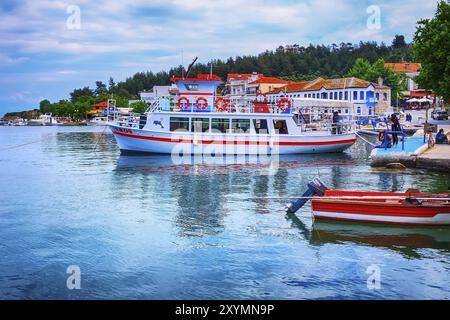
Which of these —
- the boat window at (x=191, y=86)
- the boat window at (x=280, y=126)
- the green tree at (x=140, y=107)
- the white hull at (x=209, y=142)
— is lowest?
the white hull at (x=209, y=142)

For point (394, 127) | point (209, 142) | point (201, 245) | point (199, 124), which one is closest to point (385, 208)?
point (201, 245)

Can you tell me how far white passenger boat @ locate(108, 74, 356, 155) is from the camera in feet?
109

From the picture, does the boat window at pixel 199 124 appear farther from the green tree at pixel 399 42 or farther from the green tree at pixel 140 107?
the green tree at pixel 399 42

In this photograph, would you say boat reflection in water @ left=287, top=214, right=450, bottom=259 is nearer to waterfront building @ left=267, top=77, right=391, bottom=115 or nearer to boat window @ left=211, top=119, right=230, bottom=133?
boat window @ left=211, top=119, right=230, bottom=133

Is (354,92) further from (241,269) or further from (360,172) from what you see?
(241,269)

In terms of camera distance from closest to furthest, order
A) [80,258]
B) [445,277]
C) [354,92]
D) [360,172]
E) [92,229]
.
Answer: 1. [445,277]
2. [80,258]
3. [92,229]
4. [360,172]
5. [354,92]

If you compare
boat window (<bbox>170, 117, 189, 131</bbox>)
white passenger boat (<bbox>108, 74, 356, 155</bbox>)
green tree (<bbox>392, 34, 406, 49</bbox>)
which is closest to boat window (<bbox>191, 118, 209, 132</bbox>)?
white passenger boat (<bbox>108, 74, 356, 155</bbox>)

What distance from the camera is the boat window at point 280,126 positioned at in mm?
34594

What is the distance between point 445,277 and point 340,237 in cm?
332

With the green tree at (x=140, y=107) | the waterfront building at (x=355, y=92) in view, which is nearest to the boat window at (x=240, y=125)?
the waterfront building at (x=355, y=92)

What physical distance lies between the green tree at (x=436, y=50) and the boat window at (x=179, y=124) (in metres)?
14.6

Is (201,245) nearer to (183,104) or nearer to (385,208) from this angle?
(385,208)
